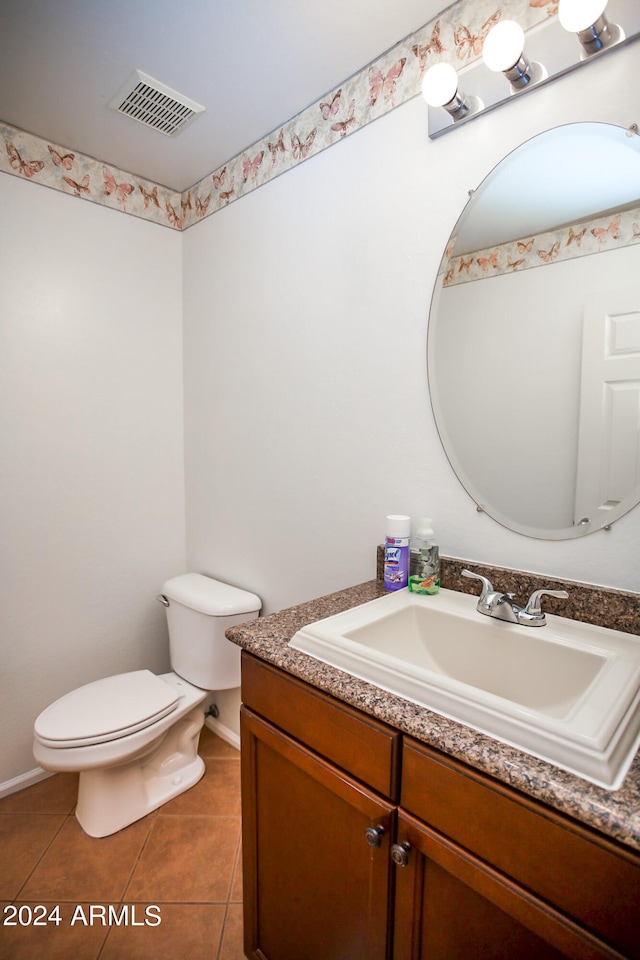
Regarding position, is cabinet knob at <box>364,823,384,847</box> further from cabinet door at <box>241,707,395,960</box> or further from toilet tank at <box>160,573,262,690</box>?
toilet tank at <box>160,573,262,690</box>

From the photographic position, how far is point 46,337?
1.82 metres

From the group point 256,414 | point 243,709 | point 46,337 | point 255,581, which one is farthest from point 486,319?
point 46,337

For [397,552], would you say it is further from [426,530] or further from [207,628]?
[207,628]

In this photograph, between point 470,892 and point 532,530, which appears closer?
point 470,892

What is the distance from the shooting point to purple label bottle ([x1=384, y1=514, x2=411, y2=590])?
124 centimetres

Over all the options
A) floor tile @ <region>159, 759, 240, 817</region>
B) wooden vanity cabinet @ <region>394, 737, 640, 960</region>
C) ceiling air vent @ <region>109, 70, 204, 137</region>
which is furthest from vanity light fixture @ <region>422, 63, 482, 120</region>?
floor tile @ <region>159, 759, 240, 817</region>

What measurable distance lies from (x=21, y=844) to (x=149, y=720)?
0.56 metres

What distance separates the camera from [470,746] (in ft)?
2.21

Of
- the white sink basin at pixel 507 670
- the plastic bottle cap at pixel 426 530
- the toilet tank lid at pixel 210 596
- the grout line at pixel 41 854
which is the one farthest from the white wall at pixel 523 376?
the grout line at pixel 41 854

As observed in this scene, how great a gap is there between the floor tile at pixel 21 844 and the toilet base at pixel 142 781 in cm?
11

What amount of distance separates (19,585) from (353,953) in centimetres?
157

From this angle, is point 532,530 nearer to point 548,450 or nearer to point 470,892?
point 548,450

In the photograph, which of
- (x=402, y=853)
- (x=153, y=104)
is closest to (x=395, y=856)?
(x=402, y=853)

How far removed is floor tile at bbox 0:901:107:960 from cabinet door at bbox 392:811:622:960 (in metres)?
0.94
